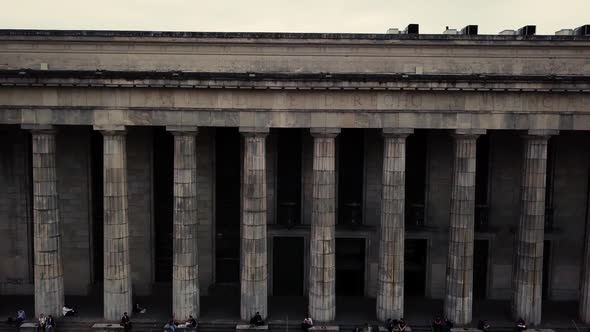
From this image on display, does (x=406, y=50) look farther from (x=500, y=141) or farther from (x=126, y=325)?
(x=126, y=325)

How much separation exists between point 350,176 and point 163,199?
41.6 ft

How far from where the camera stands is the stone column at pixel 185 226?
1244 inches

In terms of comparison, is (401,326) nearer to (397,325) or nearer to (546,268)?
(397,325)

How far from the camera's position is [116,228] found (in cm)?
3206

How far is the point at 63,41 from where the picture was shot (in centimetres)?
3503

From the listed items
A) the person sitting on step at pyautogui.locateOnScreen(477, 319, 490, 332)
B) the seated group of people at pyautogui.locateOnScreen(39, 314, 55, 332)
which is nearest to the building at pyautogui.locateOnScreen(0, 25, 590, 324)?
the person sitting on step at pyautogui.locateOnScreen(477, 319, 490, 332)

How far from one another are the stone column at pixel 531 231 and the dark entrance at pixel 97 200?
26.8m

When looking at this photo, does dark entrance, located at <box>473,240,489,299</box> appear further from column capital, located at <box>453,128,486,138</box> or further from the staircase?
column capital, located at <box>453,128,486,138</box>

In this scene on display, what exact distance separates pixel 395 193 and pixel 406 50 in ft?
32.3

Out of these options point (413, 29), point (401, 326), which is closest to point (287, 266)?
point (401, 326)

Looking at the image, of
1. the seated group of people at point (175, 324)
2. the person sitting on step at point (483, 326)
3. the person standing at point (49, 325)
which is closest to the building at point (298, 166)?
the seated group of people at point (175, 324)

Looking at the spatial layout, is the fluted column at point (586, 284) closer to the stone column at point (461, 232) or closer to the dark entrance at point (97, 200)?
the stone column at point (461, 232)

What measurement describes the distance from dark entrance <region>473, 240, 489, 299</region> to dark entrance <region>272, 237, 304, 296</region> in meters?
11.9

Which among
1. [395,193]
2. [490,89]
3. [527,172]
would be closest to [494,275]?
[527,172]
